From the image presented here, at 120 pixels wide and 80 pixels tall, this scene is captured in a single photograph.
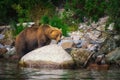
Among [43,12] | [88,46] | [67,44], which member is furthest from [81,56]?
[43,12]

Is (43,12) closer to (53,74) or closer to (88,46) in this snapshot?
(88,46)

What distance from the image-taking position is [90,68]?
38.7 feet

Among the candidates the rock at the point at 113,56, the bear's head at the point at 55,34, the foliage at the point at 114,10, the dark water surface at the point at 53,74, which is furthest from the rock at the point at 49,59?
the foliage at the point at 114,10

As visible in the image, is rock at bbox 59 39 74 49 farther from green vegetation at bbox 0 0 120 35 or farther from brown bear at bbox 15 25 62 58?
brown bear at bbox 15 25 62 58

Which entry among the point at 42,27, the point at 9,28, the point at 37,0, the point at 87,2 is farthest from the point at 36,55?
the point at 37,0

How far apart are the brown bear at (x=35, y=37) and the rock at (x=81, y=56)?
0.93 m

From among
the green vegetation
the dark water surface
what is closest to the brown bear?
the dark water surface

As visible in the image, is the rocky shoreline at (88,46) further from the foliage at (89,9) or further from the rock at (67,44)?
the foliage at (89,9)

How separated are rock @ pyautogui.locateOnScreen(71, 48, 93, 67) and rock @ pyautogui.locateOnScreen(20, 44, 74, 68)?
0.32 meters

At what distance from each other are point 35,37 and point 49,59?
1.88 meters

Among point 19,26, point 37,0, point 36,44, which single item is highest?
point 37,0

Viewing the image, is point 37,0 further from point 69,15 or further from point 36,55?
point 36,55

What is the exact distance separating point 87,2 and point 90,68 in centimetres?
480

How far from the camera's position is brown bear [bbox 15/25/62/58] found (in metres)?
13.2
